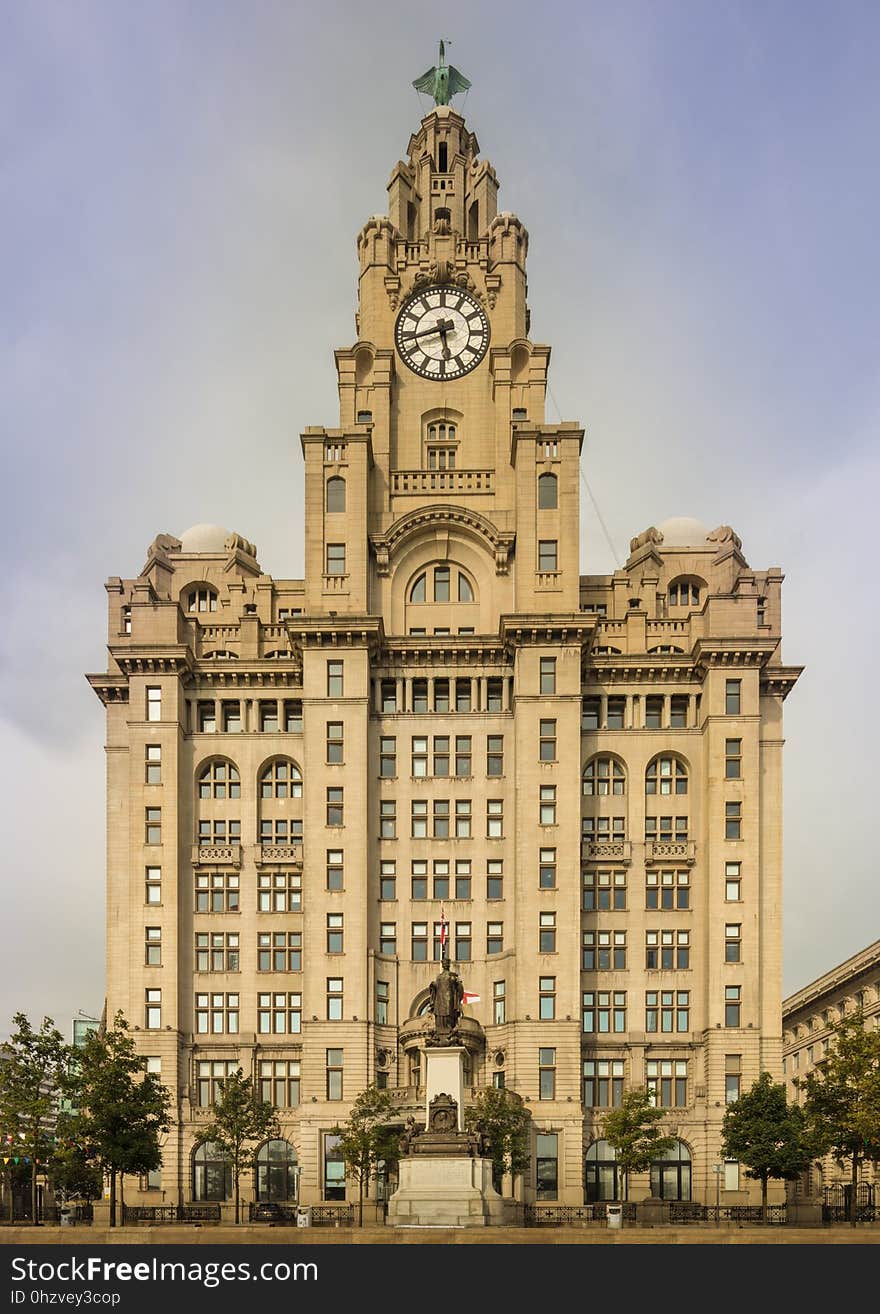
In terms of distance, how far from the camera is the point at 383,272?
127 metres

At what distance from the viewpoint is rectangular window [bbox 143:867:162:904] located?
112938 millimetres

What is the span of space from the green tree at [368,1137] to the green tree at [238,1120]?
4998 millimetres

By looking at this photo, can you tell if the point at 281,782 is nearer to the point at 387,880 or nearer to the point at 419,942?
the point at 387,880

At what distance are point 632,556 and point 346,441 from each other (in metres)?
22.6

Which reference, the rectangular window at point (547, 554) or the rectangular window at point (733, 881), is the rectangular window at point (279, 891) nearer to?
the rectangular window at point (547, 554)

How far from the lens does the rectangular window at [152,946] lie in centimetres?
11162

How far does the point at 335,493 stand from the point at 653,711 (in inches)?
1039

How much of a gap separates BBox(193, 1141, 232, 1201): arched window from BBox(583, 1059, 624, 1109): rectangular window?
23328 mm

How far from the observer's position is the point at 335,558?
116438 mm

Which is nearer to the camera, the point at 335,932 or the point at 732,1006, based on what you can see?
the point at 732,1006

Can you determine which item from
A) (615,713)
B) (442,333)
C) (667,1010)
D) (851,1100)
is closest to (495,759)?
(615,713)
